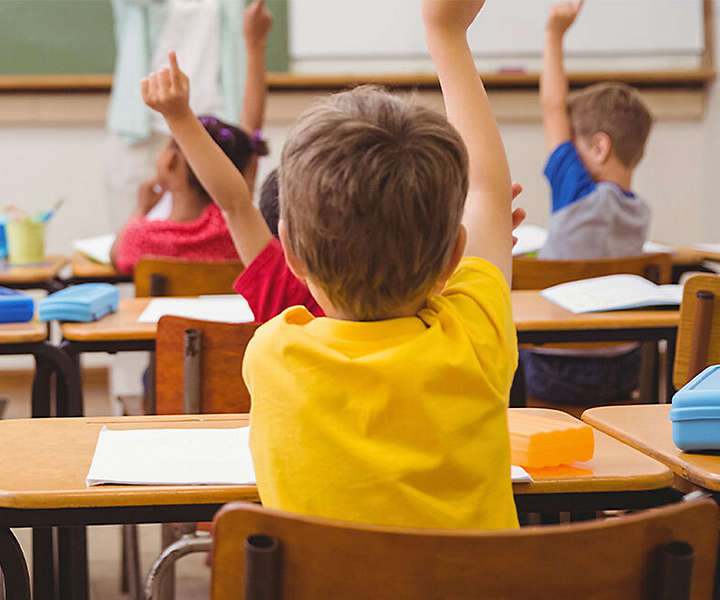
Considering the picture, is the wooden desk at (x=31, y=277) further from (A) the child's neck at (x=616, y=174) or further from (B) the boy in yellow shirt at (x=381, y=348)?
(B) the boy in yellow shirt at (x=381, y=348)

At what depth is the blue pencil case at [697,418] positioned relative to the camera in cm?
118

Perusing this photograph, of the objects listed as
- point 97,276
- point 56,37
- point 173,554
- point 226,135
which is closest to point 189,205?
point 226,135

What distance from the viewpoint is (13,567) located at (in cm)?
117

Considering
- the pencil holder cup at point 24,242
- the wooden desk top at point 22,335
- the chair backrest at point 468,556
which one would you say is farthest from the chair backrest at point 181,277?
the chair backrest at point 468,556

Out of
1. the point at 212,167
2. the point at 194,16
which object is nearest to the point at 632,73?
the point at 194,16

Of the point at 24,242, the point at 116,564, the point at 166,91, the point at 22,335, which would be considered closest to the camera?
the point at 166,91

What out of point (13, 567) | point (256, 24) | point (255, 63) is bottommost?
point (13, 567)

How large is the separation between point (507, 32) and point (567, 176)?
84.8 inches

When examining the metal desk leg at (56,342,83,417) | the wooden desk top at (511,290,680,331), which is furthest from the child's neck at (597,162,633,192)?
the metal desk leg at (56,342,83,417)

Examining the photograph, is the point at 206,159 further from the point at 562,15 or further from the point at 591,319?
the point at 562,15

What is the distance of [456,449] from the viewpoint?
0.92m

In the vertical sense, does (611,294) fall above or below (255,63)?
below

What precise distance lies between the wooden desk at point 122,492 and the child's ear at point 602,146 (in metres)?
2.03

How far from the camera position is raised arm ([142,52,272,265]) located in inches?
64.6
